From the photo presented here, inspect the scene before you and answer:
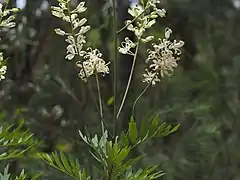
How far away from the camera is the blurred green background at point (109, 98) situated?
1.21 metres

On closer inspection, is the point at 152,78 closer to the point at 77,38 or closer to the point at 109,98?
the point at 77,38

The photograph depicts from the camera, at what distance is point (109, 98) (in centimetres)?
126

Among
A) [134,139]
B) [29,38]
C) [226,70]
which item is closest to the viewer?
[134,139]

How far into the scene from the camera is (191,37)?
1555 millimetres

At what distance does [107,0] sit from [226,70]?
0.46 meters

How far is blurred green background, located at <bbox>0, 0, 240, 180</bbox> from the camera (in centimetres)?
121

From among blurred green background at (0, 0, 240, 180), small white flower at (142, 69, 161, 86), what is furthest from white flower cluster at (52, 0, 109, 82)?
blurred green background at (0, 0, 240, 180)

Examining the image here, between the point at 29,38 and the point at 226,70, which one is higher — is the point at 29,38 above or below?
above

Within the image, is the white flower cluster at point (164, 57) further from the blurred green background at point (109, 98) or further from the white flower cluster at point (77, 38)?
the blurred green background at point (109, 98)

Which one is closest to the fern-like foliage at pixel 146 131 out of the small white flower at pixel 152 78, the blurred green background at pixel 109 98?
the small white flower at pixel 152 78

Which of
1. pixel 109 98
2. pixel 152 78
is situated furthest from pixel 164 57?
pixel 109 98

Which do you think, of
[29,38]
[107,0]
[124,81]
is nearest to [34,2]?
[29,38]

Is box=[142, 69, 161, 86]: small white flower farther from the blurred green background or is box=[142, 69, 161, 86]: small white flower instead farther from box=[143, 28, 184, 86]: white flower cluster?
the blurred green background

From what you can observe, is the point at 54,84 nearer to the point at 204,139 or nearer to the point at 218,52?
the point at 204,139
